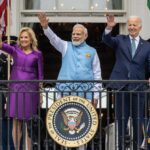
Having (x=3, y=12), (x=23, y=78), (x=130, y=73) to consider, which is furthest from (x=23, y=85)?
(x=3, y=12)

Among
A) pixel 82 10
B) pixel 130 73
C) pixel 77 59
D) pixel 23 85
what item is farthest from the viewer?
pixel 82 10

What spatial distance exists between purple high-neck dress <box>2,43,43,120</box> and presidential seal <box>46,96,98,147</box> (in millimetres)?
442

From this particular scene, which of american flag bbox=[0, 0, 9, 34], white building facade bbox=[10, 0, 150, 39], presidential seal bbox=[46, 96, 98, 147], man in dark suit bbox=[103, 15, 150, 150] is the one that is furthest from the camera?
white building facade bbox=[10, 0, 150, 39]

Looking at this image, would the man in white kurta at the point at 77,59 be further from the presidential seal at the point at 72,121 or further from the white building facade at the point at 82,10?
the white building facade at the point at 82,10

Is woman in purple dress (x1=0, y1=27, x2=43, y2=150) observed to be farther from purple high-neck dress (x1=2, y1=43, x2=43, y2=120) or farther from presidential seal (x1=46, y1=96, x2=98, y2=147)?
presidential seal (x1=46, y1=96, x2=98, y2=147)

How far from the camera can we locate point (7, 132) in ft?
32.9

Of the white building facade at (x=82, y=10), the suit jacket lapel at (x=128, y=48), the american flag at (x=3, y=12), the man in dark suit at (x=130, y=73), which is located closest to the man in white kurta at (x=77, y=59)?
the man in dark suit at (x=130, y=73)

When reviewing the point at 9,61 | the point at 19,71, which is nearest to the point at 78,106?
the point at 19,71

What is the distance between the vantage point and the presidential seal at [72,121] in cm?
916

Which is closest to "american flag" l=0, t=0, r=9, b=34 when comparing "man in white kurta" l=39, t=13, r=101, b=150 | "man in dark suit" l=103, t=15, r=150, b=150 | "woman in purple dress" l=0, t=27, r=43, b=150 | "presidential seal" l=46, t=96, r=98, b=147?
"woman in purple dress" l=0, t=27, r=43, b=150

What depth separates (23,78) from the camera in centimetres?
966

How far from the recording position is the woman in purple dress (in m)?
9.44

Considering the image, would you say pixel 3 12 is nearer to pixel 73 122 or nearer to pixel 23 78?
pixel 23 78

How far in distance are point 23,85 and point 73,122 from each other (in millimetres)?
847
